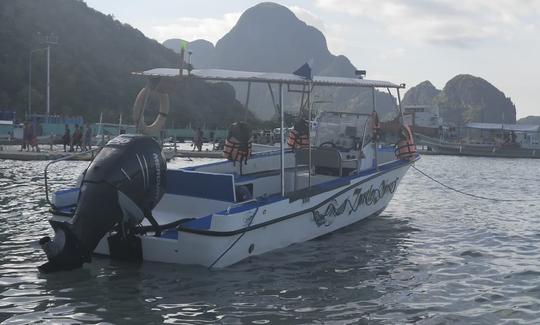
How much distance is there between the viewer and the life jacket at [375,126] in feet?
43.4

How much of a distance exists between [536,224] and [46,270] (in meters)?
11.5

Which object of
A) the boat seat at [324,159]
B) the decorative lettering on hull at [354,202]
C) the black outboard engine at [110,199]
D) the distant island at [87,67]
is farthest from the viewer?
the distant island at [87,67]

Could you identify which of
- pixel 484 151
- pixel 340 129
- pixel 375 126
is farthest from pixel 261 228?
pixel 484 151

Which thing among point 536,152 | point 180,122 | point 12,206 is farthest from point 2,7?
point 12,206

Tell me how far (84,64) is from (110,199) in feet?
333

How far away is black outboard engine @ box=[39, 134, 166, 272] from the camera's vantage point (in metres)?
7.66

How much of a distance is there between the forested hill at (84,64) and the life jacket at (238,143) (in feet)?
183

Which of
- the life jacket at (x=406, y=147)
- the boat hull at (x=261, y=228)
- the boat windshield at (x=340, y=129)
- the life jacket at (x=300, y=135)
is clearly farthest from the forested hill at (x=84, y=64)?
the boat hull at (x=261, y=228)

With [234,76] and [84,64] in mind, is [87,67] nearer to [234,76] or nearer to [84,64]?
[84,64]

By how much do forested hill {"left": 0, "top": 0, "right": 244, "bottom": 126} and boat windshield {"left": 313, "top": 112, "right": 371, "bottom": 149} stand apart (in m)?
54.7

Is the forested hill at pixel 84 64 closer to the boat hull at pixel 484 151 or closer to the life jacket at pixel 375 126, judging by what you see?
the boat hull at pixel 484 151

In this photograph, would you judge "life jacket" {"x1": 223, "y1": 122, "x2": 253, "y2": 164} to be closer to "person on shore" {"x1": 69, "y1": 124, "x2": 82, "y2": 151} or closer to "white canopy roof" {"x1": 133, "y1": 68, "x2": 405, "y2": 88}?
"white canopy roof" {"x1": 133, "y1": 68, "x2": 405, "y2": 88}

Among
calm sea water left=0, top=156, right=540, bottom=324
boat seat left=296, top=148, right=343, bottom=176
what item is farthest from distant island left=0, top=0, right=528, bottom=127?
calm sea water left=0, top=156, right=540, bottom=324

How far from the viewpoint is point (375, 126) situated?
1336cm
